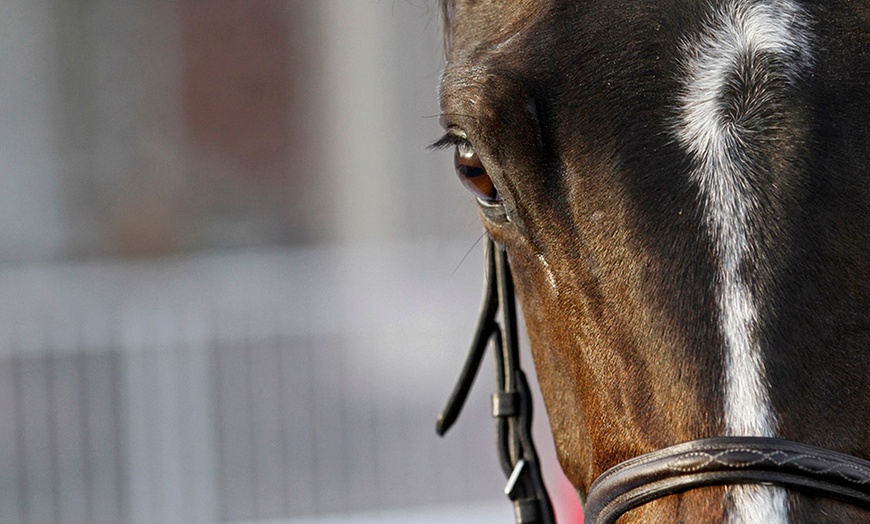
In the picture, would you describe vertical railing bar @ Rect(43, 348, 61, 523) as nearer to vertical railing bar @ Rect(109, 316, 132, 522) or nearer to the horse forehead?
vertical railing bar @ Rect(109, 316, 132, 522)

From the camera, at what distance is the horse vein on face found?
121 centimetres

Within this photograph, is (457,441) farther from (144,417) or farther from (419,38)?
(419,38)

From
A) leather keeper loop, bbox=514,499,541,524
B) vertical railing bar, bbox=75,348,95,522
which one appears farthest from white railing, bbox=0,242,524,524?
leather keeper loop, bbox=514,499,541,524

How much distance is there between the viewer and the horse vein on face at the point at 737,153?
1208mm

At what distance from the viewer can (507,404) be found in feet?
6.89

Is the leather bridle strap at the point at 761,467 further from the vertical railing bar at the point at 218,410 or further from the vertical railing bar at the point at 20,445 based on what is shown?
the vertical railing bar at the point at 20,445

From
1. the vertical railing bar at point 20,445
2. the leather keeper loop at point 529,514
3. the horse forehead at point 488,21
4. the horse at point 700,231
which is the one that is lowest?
the vertical railing bar at point 20,445

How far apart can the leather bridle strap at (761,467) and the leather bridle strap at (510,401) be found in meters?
0.75

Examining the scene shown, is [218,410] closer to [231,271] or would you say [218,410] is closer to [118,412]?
[118,412]

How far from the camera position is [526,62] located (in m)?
1.48

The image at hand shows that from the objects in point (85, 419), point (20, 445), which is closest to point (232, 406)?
point (85, 419)

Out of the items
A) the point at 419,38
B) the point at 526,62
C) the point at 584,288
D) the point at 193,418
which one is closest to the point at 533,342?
the point at 584,288

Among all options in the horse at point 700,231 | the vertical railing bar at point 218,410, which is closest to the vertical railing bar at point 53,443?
the vertical railing bar at point 218,410

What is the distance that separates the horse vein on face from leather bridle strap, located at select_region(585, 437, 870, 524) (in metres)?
0.02
